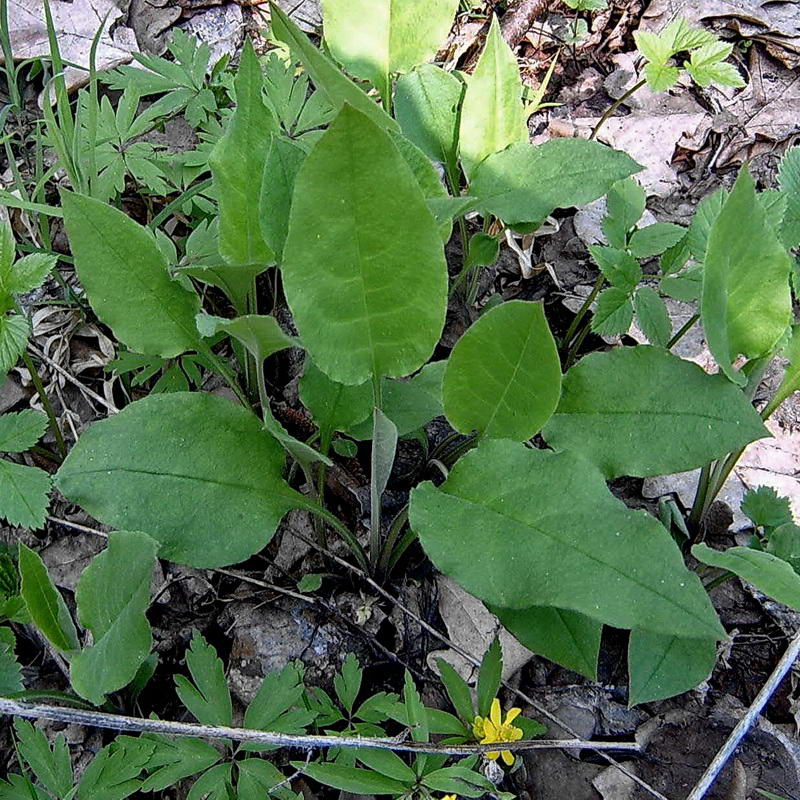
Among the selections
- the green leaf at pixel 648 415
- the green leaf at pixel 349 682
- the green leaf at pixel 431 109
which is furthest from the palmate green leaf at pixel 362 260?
the green leaf at pixel 431 109

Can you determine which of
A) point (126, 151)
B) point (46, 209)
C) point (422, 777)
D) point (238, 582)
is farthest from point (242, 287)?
point (422, 777)

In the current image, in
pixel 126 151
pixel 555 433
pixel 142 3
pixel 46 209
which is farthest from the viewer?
pixel 142 3

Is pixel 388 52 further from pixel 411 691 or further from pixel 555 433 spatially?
pixel 411 691

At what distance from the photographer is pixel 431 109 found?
1.81m

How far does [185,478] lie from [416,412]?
453 mm

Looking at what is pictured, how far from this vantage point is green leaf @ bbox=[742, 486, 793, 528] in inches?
61.7

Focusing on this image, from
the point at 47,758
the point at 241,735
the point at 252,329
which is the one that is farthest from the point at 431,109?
the point at 47,758

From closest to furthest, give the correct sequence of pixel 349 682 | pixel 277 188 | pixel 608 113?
1. pixel 277 188
2. pixel 349 682
3. pixel 608 113

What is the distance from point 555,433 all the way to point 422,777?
0.62m

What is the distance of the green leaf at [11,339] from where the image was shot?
1476 millimetres

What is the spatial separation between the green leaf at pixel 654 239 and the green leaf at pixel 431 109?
48 cm

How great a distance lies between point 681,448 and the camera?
128 centimetres

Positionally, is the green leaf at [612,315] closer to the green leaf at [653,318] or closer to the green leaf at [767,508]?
the green leaf at [653,318]

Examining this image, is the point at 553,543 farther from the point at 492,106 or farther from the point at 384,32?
the point at 384,32
